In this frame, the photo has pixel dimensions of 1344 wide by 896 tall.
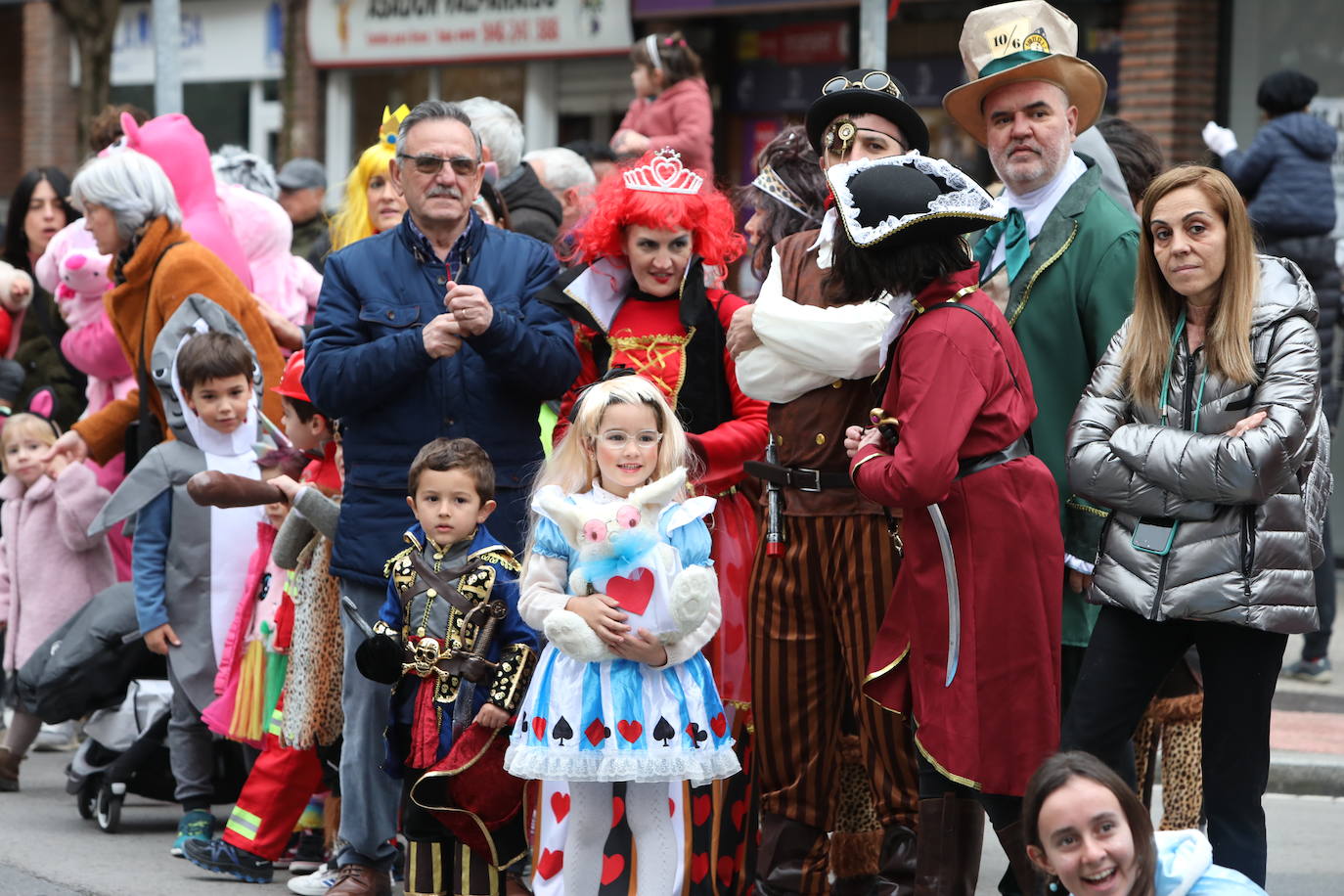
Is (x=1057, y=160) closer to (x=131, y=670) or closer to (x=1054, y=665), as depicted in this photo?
(x=1054, y=665)

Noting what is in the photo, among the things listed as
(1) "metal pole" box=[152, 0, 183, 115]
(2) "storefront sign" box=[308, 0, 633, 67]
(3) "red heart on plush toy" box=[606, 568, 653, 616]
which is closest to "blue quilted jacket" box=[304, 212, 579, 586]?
(3) "red heart on plush toy" box=[606, 568, 653, 616]

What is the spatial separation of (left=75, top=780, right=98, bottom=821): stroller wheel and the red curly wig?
8.91 feet

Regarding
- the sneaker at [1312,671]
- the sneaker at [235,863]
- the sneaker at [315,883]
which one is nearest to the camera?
the sneaker at [315,883]

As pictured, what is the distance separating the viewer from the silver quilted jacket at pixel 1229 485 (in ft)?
14.2

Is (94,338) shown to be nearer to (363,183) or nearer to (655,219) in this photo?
(363,183)

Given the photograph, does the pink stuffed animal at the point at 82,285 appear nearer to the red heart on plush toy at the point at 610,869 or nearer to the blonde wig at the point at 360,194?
the blonde wig at the point at 360,194

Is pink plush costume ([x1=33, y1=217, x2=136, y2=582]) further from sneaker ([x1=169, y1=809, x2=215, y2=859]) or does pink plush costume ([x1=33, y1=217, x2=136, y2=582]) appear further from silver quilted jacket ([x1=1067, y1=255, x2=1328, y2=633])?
silver quilted jacket ([x1=1067, y1=255, x2=1328, y2=633])

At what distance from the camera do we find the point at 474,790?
492 cm

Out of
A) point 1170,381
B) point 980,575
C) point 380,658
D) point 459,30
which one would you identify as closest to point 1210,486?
point 1170,381

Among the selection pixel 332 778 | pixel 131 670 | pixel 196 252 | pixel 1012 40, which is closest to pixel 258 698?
pixel 332 778

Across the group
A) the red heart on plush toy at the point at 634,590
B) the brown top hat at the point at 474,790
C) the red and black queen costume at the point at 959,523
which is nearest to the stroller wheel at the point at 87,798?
the brown top hat at the point at 474,790

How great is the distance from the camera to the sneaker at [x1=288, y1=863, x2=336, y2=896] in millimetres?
5543

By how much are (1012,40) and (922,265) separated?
110 cm

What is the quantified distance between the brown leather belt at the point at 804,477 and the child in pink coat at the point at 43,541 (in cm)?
341
